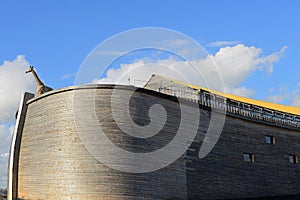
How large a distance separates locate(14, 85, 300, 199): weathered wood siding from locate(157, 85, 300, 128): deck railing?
2.95 feet

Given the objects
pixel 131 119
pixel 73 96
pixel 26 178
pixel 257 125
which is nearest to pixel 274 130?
pixel 257 125

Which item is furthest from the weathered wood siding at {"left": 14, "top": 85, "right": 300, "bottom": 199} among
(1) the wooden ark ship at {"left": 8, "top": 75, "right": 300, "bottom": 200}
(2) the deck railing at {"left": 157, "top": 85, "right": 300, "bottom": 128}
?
(2) the deck railing at {"left": 157, "top": 85, "right": 300, "bottom": 128}

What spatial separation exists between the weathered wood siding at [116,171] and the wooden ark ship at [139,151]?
0.04m

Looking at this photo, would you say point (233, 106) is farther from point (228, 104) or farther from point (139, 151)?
point (139, 151)

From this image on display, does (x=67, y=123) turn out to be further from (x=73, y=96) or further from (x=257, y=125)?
(x=257, y=125)

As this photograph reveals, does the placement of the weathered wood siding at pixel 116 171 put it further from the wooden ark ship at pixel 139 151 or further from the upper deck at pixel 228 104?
the upper deck at pixel 228 104

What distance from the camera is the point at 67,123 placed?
18859 mm

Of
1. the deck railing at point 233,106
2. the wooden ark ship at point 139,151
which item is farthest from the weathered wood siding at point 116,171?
the deck railing at point 233,106

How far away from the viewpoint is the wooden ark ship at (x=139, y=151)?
1794 centimetres

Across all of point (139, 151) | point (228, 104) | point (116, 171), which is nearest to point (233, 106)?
point (228, 104)

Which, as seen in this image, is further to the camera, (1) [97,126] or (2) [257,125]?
(2) [257,125]

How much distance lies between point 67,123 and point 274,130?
1394 cm

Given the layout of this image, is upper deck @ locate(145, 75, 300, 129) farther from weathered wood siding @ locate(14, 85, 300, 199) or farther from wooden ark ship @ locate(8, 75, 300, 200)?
weathered wood siding @ locate(14, 85, 300, 199)

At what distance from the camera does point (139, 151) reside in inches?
728
